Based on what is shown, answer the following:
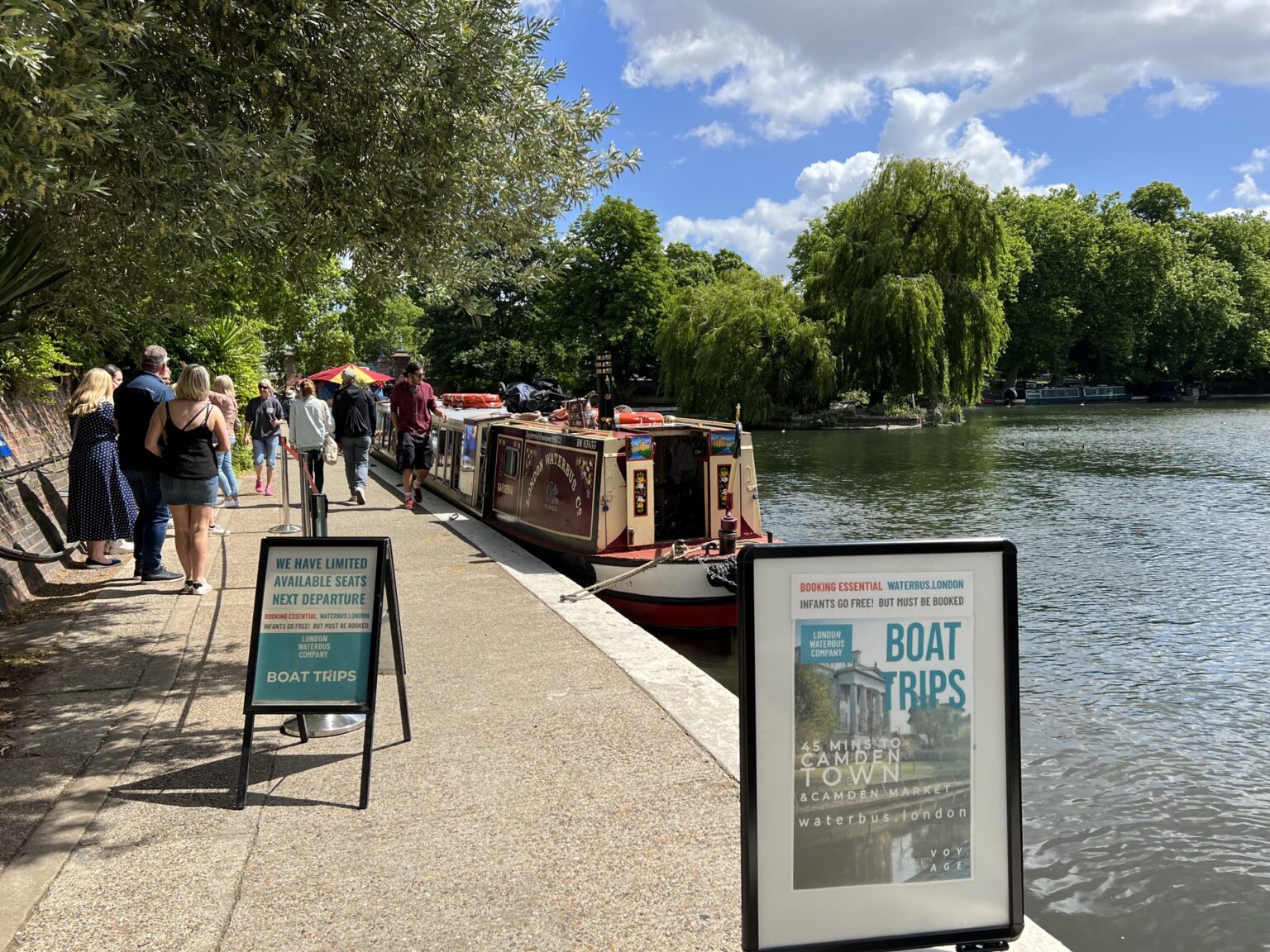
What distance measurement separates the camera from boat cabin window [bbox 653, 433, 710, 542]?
11.5 metres

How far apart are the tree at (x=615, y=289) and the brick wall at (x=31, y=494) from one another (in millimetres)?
47319

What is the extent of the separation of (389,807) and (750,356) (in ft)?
127

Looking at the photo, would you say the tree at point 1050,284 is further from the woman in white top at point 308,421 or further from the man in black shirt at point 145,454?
the man in black shirt at point 145,454

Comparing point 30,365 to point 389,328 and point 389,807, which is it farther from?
point 389,328

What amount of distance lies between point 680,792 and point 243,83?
434 cm

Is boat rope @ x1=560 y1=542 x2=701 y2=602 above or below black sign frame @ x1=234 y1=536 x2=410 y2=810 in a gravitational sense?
below

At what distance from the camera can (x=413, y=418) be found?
1438cm

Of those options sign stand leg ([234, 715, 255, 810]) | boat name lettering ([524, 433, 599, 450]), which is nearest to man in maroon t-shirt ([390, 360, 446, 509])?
boat name lettering ([524, 433, 599, 450])

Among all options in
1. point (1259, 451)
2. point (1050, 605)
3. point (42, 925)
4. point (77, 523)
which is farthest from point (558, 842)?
point (1259, 451)

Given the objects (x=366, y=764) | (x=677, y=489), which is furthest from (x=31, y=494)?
(x=366, y=764)

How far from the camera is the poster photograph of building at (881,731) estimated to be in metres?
2.85

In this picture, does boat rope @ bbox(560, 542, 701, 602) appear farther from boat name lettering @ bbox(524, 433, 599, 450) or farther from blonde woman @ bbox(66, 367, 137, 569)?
blonde woman @ bbox(66, 367, 137, 569)

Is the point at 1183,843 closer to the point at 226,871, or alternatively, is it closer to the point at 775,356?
the point at 226,871

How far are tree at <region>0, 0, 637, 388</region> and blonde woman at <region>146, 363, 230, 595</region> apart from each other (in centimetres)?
74
